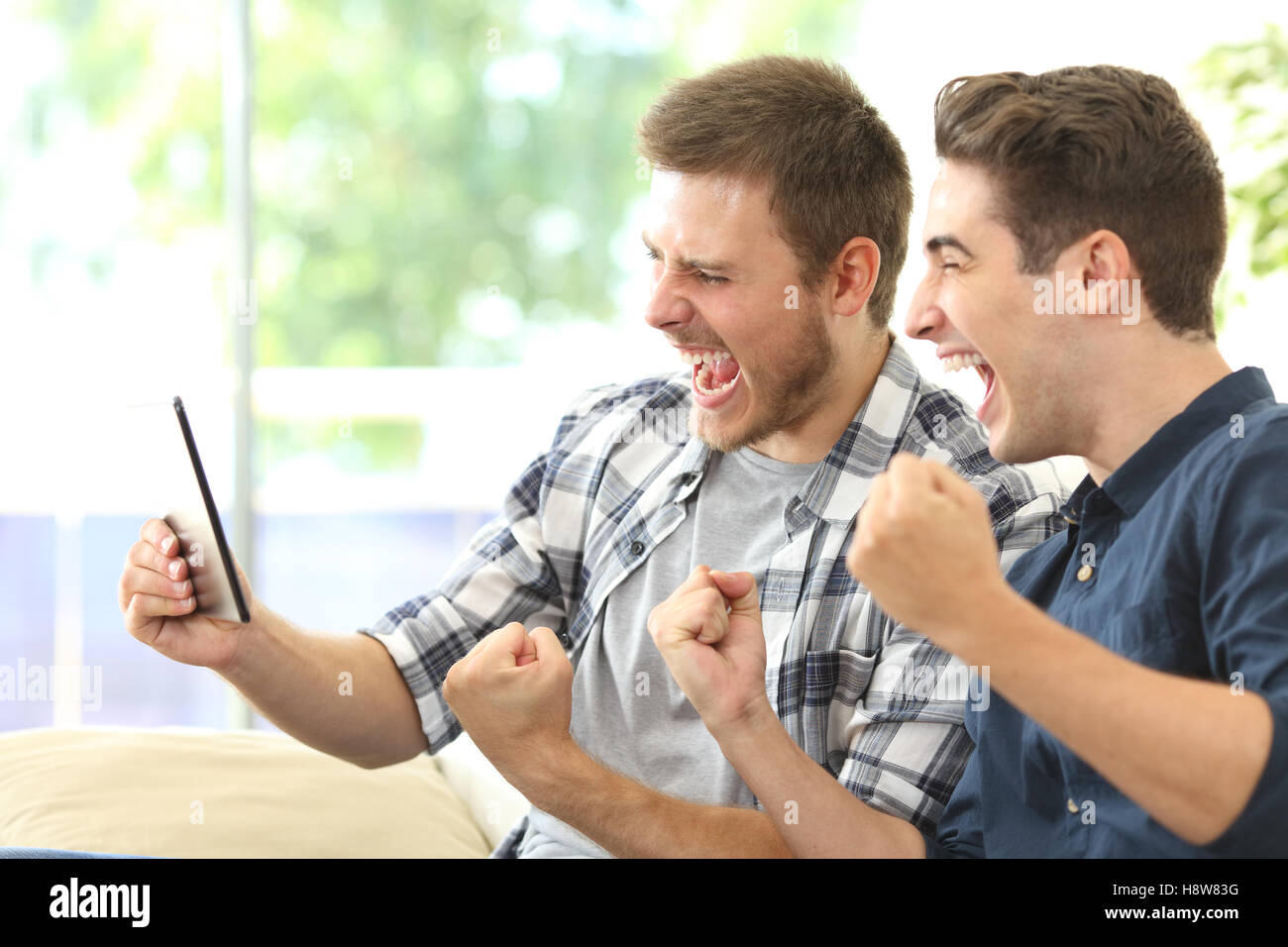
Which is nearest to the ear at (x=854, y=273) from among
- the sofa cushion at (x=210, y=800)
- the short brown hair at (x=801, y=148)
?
the short brown hair at (x=801, y=148)

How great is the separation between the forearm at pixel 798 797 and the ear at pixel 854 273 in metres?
0.55

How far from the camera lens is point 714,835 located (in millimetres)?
1117

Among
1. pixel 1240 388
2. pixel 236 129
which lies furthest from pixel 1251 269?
pixel 236 129

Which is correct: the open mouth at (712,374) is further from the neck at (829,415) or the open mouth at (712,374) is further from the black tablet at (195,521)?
the black tablet at (195,521)

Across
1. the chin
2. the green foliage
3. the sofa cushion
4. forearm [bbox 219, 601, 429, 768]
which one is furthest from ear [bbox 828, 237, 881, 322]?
the green foliage

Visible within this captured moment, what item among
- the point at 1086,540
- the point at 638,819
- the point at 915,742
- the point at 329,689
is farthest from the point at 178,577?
the point at 1086,540

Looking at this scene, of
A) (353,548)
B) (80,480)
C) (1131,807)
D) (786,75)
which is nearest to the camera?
(1131,807)

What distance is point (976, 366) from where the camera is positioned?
1.14m

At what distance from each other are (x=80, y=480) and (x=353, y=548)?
4.50 feet

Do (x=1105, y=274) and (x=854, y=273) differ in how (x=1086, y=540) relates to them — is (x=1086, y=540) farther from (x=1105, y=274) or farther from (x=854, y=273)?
(x=854, y=273)

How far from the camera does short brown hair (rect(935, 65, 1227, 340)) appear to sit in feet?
3.17

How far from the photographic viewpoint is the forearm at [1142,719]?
70 cm

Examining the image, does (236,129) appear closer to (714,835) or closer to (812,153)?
(812,153)
